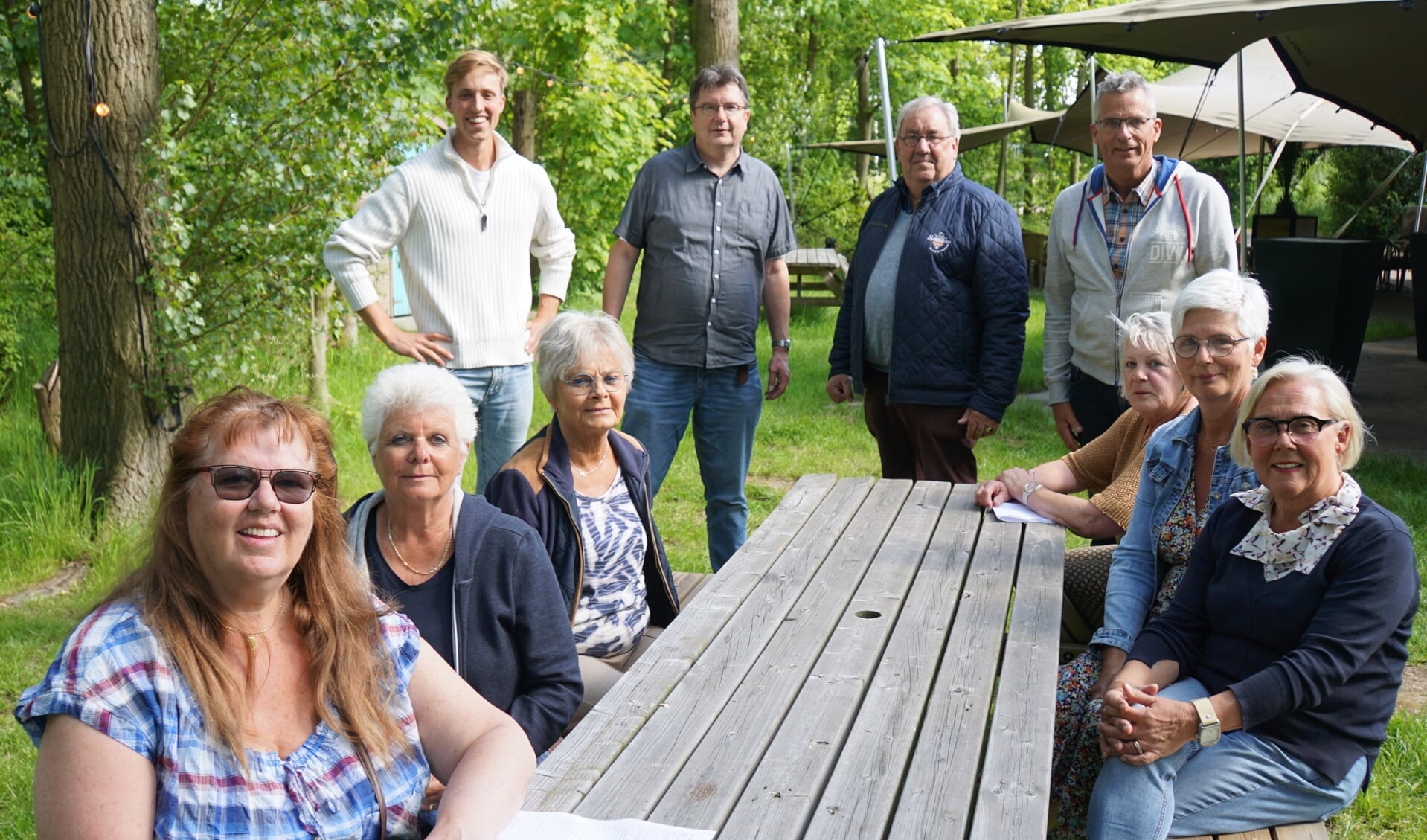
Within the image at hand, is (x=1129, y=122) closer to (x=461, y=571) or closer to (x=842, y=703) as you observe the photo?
(x=842, y=703)

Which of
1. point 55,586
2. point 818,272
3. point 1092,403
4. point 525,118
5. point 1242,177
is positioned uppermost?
point 525,118

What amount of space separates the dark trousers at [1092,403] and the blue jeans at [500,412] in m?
2.01

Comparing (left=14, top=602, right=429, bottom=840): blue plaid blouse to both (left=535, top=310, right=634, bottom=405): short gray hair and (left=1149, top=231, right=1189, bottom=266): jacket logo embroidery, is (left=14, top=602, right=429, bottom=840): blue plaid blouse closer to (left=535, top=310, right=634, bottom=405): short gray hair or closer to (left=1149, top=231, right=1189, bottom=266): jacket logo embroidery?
(left=535, top=310, right=634, bottom=405): short gray hair

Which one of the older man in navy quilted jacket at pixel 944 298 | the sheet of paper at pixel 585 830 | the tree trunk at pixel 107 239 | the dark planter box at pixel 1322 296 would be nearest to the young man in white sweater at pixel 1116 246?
the older man in navy quilted jacket at pixel 944 298

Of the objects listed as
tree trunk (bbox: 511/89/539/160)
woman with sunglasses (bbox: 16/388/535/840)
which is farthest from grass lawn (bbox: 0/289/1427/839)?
tree trunk (bbox: 511/89/539/160)

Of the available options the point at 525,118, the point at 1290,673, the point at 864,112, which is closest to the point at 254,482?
the point at 1290,673

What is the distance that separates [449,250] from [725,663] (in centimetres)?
231

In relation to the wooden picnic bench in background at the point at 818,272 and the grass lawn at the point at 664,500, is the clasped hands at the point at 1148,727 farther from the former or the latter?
the wooden picnic bench in background at the point at 818,272

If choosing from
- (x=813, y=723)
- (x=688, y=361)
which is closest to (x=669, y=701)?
(x=813, y=723)

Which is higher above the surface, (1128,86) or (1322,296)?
(1128,86)

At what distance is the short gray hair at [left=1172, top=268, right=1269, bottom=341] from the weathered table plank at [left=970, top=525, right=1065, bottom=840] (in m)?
0.74

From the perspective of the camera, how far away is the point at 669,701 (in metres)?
2.35

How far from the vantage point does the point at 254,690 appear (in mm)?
1948

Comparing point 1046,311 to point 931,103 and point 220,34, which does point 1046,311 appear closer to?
point 931,103
